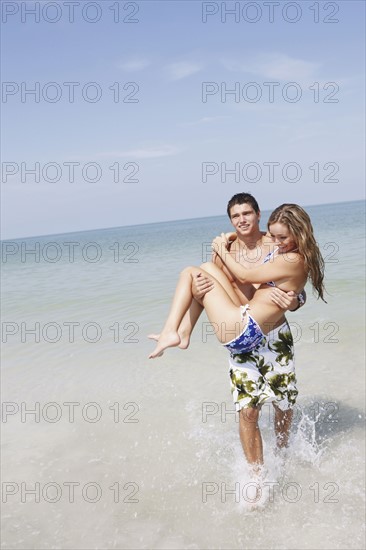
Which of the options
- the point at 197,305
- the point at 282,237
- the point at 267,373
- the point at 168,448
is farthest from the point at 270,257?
the point at 168,448

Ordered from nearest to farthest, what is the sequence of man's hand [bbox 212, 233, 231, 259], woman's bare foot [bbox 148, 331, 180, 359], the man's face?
the man's face, woman's bare foot [bbox 148, 331, 180, 359], man's hand [bbox 212, 233, 231, 259]

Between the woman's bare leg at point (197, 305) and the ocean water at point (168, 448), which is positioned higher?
the woman's bare leg at point (197, 305)

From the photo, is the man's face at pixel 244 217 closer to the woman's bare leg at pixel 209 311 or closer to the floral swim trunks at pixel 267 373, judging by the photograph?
the woman's bare leg at pixel 209 311

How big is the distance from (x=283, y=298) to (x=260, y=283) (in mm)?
237

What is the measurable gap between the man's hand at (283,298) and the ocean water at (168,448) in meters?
1.53

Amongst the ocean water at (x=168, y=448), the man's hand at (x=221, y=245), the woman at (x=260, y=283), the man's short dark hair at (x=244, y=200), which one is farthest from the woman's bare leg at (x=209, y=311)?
the ocean water at (x=168, y=448)

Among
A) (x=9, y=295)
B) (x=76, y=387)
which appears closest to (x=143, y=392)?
(x=76, y=387)

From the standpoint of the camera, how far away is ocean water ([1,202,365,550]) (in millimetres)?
4094

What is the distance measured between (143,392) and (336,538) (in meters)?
3.69

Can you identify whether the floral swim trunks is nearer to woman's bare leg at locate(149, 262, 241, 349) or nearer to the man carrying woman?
the man carrying woman

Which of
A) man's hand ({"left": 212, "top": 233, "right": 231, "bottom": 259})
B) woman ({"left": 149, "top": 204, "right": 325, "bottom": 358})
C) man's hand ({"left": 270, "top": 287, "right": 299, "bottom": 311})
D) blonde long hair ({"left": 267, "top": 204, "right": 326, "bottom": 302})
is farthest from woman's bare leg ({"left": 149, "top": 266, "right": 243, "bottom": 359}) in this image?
A: blonde long hair ({"left": 267, "top": 204, "right": 326, "bottom": 302})

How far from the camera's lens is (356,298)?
10703 mm

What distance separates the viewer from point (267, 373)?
14.8 ft

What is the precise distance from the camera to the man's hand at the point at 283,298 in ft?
13.4
